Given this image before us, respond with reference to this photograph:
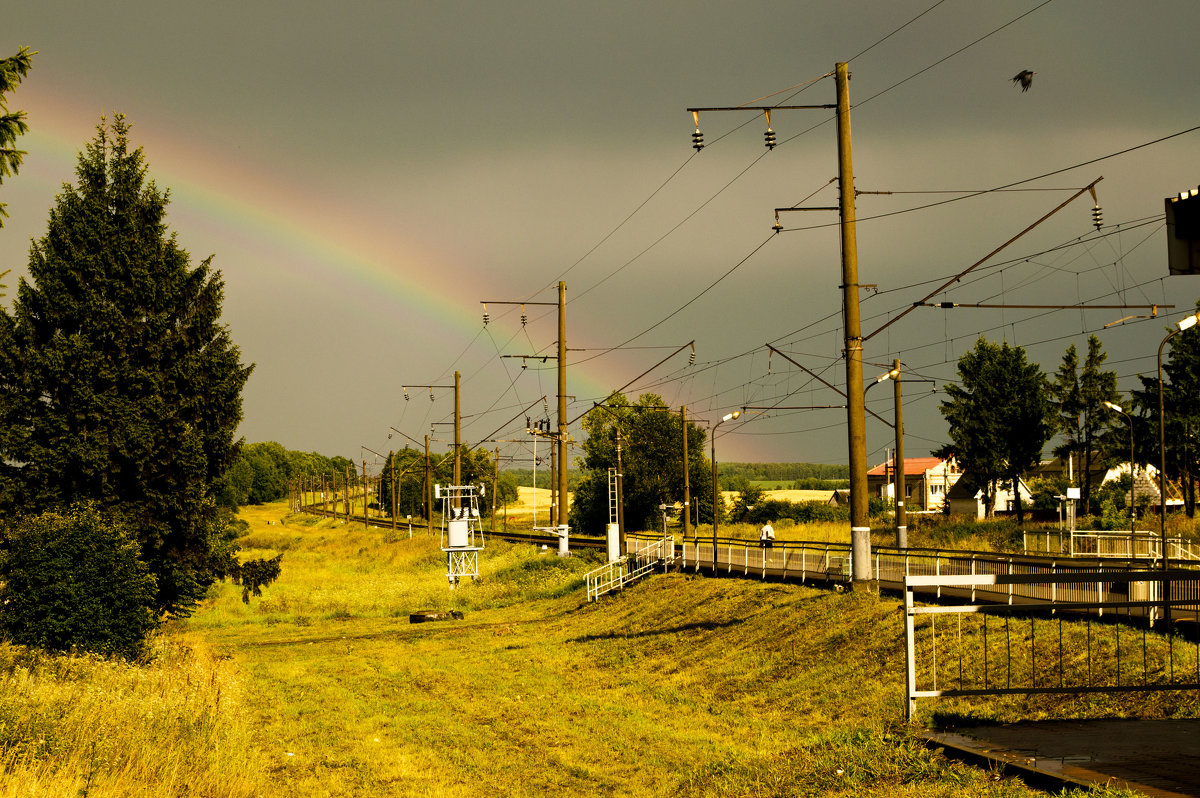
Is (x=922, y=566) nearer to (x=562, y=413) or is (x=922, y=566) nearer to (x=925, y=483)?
(x=562, y=413)

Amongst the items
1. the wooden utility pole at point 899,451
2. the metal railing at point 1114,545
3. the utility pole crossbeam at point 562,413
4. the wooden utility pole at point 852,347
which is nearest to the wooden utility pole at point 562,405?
the utility pole crossbeam at point 562,413

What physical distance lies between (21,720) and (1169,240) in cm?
1510

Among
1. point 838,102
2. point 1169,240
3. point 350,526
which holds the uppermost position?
point 838,102

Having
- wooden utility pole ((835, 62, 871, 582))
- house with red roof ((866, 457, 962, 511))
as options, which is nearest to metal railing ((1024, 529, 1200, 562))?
wooden utility pole ((835, 62, 871, 582))

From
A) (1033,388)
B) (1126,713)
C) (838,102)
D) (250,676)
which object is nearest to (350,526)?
(1033,388)

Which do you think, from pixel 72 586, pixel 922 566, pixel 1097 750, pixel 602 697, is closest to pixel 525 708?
pixel 602 697

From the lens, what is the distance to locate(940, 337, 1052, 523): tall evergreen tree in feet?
269

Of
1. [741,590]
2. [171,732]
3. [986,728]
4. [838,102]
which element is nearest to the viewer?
[986,728]

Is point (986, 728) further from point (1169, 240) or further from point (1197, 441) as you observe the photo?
point (1197, 441)

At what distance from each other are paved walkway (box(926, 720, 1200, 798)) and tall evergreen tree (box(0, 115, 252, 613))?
23.1m

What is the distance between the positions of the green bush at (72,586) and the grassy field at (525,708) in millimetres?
1035

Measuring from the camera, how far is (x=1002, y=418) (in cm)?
8212

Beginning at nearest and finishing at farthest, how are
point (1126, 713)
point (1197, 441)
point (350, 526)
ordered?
point (1126, 713) < point (1197, 441) < point (350, 526)

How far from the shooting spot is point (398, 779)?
1583 cm
